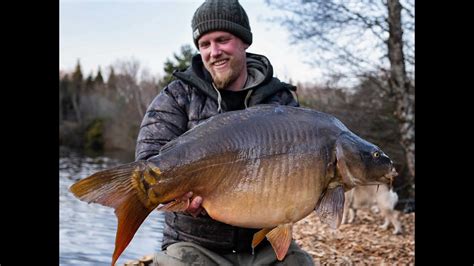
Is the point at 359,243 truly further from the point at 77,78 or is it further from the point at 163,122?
the point at 77,78

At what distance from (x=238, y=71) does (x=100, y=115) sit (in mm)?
31376

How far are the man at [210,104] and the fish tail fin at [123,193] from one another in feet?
1.90

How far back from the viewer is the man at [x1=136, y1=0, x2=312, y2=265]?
118 inches

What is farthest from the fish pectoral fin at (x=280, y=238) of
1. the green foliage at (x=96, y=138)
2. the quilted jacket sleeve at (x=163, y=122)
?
the green foliage at (x=96, y=138)

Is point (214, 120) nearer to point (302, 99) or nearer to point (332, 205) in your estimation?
point (332, 205)

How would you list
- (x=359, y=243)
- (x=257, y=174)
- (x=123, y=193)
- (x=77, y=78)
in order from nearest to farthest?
(x=123, y=193), (x=257, y=174), (x=359, y=243), (x=77, y=78)

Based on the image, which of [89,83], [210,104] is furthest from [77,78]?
[210,104]

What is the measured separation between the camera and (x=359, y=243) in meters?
7.79

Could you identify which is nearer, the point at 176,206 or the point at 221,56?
the point at 176,206

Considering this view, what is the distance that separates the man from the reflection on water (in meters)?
4.04

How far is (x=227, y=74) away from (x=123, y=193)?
3.52 ft
